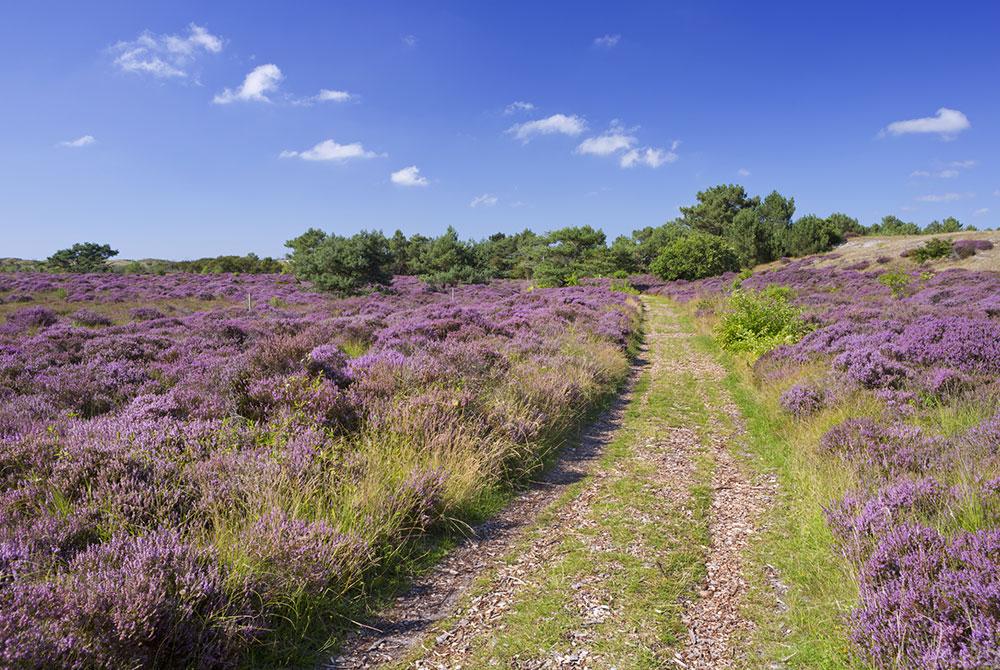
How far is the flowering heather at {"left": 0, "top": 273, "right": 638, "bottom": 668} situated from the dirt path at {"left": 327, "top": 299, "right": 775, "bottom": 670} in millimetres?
566

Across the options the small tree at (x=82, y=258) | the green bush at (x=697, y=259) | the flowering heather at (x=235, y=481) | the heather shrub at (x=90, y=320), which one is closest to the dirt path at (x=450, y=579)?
the flowering heather at (x=235, y=481)

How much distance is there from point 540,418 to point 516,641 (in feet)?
14.2

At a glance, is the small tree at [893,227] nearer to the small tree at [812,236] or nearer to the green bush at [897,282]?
the small tree at [812,236]

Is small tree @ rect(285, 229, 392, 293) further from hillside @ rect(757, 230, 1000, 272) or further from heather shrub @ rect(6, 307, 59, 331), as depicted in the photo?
hillside @ rect(757, 230, 1000, 272)

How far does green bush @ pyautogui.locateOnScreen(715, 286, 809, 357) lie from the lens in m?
14.0

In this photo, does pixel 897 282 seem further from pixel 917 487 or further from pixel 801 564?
pixel 801 564

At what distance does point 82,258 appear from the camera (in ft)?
189

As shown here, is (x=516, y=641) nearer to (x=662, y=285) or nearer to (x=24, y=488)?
(x=24, y=488)

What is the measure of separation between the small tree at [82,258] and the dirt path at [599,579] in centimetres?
6770

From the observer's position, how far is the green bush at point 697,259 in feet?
160

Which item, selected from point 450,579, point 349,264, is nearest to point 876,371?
point 450,579

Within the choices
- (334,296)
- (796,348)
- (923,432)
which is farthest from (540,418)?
(334,296)

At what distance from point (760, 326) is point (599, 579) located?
13472mm

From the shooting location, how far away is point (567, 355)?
1205 cm
